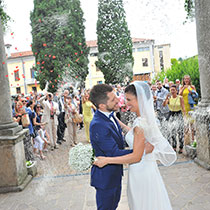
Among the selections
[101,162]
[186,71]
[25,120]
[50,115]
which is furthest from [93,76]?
[101,162]

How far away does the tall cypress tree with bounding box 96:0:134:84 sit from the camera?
866 inches

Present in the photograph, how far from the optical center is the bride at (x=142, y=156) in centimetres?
212

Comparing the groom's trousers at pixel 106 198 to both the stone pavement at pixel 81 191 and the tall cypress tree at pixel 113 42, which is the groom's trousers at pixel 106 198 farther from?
the tall cypress tree at pixel 113 42

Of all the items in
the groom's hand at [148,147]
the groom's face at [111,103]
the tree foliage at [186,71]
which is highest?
the tree foliage at [186,71]

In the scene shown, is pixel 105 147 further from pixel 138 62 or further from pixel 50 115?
pixel 138 62

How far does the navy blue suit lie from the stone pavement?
1.44 metres

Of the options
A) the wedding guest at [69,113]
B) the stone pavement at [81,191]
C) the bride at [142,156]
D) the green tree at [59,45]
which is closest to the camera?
the bride at [142,156]

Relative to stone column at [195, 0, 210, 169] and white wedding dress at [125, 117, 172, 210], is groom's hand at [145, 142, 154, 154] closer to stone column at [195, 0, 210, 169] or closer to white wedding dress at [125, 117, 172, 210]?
white wedding dress at [125, 117, 172, 210]

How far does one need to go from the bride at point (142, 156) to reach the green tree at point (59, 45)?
2103 centimetres

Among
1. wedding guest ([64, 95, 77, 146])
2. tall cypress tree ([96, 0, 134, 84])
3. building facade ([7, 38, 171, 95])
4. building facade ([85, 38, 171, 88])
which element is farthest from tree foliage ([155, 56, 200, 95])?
building facade ([85, 38, 171, 88])

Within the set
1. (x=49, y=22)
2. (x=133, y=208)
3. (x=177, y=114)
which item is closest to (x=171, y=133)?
(x=177, y=114)

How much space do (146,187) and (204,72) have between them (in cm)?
306

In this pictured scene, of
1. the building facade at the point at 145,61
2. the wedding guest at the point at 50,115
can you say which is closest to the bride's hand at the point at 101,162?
the wedding guest at the point at 50,115

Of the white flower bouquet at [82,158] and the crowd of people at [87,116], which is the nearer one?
the white flower bouquet at [82,158]
